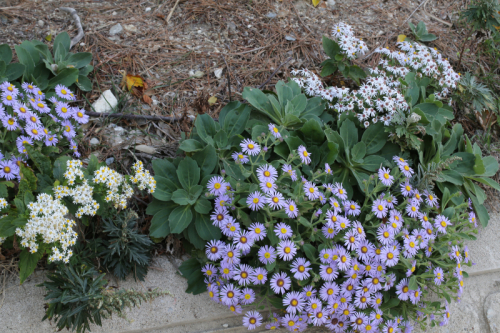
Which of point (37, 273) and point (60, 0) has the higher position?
point (60, 0)

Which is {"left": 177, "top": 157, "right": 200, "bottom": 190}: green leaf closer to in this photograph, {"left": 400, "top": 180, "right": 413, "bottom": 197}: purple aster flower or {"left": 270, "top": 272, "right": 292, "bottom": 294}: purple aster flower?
{"left": 270, "top": 272, "right": 292, "bottom": 294}: purple aster flower

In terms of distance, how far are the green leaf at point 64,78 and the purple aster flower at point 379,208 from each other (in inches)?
81.1

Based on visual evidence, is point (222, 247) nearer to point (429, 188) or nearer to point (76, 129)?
point (76, 129)

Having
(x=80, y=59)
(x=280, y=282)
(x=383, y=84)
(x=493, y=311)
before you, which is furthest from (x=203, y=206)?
(x=493, y=311)

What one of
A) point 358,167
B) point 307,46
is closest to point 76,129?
point 358,167

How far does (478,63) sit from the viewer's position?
343cm

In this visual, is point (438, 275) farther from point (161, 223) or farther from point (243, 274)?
point (161, 223)

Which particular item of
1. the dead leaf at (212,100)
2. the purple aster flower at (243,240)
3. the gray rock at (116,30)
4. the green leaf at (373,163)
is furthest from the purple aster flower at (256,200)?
the gray rock at (116,30)

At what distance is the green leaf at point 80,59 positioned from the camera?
265 cm

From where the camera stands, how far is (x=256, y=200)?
193cm

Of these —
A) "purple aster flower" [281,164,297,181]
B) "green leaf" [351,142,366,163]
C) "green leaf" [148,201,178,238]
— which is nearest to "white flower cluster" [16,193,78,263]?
"green leaf" [148,201,178,238]

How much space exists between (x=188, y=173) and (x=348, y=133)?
3.55ft

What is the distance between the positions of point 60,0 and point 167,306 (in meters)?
2.68

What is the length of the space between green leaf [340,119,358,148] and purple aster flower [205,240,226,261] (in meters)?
1.08
